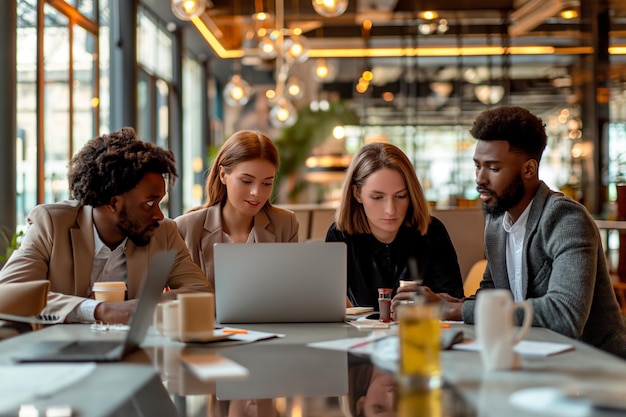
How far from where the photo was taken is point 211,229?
136 inches

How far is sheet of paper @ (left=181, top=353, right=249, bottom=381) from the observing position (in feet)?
5.00

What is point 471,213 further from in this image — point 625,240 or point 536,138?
point 625,240

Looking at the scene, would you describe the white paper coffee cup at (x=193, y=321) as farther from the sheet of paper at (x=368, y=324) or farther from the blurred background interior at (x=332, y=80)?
the blurred background interior at (x=332, y=80)

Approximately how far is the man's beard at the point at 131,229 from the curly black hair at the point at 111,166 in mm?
84

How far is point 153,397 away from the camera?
139 cm

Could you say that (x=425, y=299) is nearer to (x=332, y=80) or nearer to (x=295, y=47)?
(x=295, y=47)

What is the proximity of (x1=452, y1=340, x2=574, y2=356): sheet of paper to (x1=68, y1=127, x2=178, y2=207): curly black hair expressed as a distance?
1.38m

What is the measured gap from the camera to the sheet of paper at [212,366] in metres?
1.53

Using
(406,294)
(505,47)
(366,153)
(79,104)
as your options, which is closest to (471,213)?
(366,153)


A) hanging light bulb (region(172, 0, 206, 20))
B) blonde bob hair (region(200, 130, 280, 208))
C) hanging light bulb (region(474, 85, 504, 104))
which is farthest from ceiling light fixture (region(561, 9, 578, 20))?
blonde bob hair (region(200, 130, 280, 208))

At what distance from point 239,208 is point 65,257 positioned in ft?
3.05

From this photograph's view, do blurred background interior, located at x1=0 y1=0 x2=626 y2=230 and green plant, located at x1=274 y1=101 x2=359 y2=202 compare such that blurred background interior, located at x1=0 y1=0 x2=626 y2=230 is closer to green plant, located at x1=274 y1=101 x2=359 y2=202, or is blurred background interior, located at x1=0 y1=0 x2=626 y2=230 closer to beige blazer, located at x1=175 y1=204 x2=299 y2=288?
green plant, located at x1=274 y1=101 x2=359 y2=202

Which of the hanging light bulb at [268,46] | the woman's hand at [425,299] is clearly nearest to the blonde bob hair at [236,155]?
the woman's hand at [425,299]

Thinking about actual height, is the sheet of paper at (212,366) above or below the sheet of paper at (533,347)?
below
